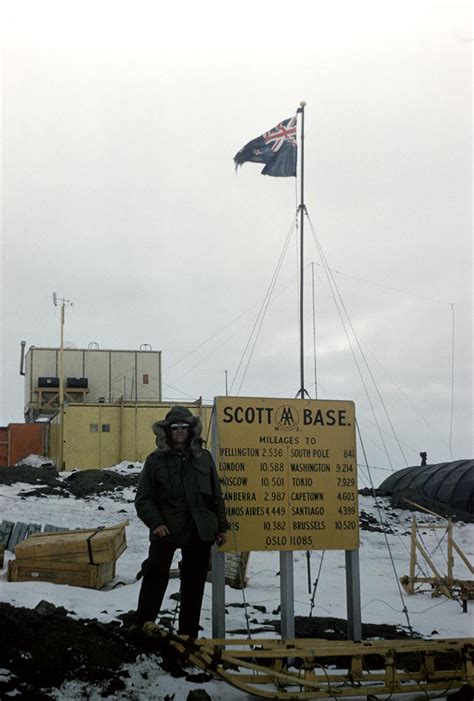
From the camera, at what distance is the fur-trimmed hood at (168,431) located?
6777 millimetres

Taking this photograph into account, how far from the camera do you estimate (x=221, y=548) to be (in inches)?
273

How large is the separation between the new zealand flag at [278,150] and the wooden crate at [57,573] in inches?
313

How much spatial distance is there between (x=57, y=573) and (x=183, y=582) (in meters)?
3.39

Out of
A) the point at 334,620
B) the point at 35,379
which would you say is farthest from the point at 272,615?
the point at 35,379

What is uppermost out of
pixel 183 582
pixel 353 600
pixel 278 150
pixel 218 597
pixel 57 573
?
pixel 278 150

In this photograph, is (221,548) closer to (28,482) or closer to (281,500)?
(281,500)

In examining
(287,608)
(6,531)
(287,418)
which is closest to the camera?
(287,608)

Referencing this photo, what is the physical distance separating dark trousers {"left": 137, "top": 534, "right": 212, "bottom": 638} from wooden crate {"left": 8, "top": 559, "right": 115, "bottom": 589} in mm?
3044

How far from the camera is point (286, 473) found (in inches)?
290

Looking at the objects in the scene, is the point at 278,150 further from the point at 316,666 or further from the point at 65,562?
the point at 316,666

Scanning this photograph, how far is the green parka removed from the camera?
6.62 m

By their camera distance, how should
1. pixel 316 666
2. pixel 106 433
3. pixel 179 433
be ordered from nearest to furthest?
1. pixel 316 666
2. pixel 179 433
3. pixel 106 433

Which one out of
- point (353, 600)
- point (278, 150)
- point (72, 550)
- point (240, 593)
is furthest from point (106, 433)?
point (353, 600)

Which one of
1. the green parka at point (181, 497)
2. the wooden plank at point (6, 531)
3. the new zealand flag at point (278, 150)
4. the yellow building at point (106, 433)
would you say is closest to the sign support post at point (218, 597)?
the green parka at point (181, 497)
